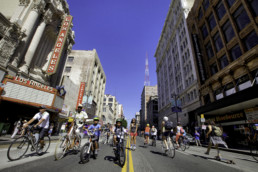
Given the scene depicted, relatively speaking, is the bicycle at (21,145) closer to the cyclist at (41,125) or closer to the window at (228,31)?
the cyclist at (41,125)

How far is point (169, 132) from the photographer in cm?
681

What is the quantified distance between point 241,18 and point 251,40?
4241 mm

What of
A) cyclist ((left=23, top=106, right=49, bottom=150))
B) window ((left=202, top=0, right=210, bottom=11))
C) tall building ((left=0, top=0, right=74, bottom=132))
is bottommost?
cyclist ((left=23, top=106, right=49, bottom=150))

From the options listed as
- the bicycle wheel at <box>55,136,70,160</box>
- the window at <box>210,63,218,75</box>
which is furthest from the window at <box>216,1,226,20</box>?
the bicycle wheel at <box>55,136,70,160</box>

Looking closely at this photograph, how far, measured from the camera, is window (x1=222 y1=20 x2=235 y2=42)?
61.1 feet

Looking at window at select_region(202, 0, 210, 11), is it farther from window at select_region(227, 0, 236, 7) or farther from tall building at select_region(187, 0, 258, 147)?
window at select_region(227, 0, 236, 7)

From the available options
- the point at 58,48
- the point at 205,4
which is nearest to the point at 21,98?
the point at 58,48

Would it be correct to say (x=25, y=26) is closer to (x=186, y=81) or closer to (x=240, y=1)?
(x=240, y=1)

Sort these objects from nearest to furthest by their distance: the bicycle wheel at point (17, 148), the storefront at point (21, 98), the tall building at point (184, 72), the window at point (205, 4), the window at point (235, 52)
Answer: the bicycle wheel at point (17, 148) < the storefront at point (21, 98) < the window at point (235, 52) < the window at point (205, 4) < the tall building at point (184, 72)

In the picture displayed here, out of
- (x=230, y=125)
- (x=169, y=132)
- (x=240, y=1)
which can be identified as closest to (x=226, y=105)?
(x=230, y=125)

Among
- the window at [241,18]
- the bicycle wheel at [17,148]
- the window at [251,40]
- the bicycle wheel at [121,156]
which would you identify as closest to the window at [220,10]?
the window at [241,18]

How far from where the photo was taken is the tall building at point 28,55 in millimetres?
14516

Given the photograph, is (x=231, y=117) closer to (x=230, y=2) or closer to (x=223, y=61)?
(x=223, y=61)

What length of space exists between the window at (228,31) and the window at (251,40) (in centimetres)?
268
